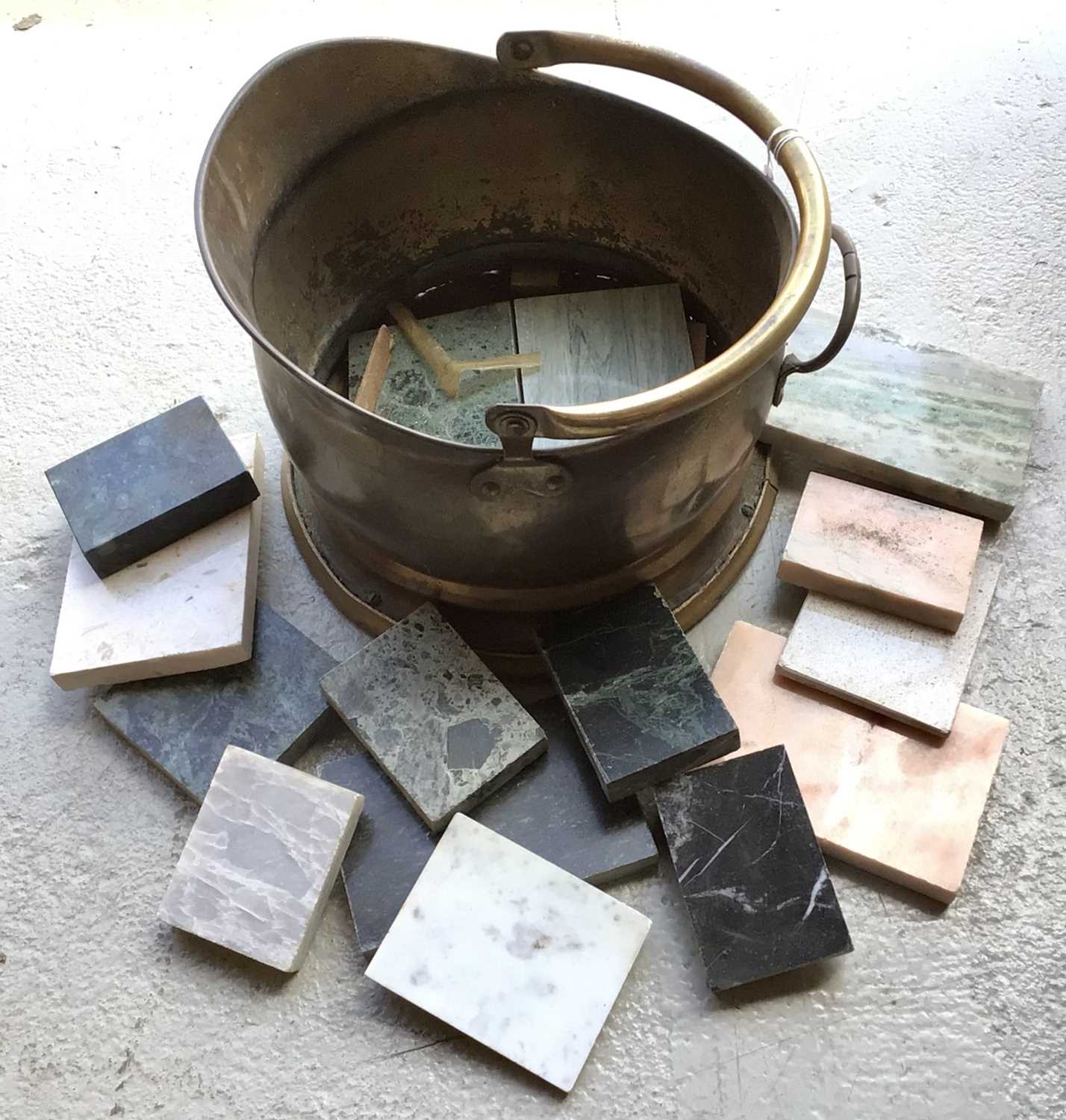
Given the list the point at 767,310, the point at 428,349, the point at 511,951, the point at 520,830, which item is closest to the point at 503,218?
the point at 428,349

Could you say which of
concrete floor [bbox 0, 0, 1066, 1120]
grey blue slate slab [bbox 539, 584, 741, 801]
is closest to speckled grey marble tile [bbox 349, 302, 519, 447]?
concrete floor [bbox 0, 0, 1066, 1120]

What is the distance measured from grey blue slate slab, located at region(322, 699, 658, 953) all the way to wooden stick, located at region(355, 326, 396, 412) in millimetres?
461

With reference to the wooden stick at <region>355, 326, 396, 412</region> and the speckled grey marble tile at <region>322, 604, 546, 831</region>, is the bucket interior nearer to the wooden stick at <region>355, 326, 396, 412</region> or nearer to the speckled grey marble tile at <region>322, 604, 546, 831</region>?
the wooden stick at <region>355, 326, 396, 412</region>

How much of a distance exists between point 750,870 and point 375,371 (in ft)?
2.51

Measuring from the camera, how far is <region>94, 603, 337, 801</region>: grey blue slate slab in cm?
116

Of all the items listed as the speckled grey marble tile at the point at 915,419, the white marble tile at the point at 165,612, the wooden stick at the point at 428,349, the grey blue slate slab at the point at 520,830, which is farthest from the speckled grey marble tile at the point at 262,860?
the speckled grey marble tile at the point at 915,419

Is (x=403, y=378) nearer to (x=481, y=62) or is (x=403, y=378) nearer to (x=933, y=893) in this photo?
(x=481, y=62)

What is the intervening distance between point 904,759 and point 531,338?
2.32 feet

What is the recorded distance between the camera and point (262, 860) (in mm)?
1063

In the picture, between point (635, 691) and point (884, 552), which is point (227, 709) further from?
point (884, 552)

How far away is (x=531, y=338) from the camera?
1.43m

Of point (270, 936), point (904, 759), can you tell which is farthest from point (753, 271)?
point (270, 936)

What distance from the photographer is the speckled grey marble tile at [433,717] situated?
3.57ft

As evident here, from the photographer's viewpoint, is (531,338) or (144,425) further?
(531,338)
